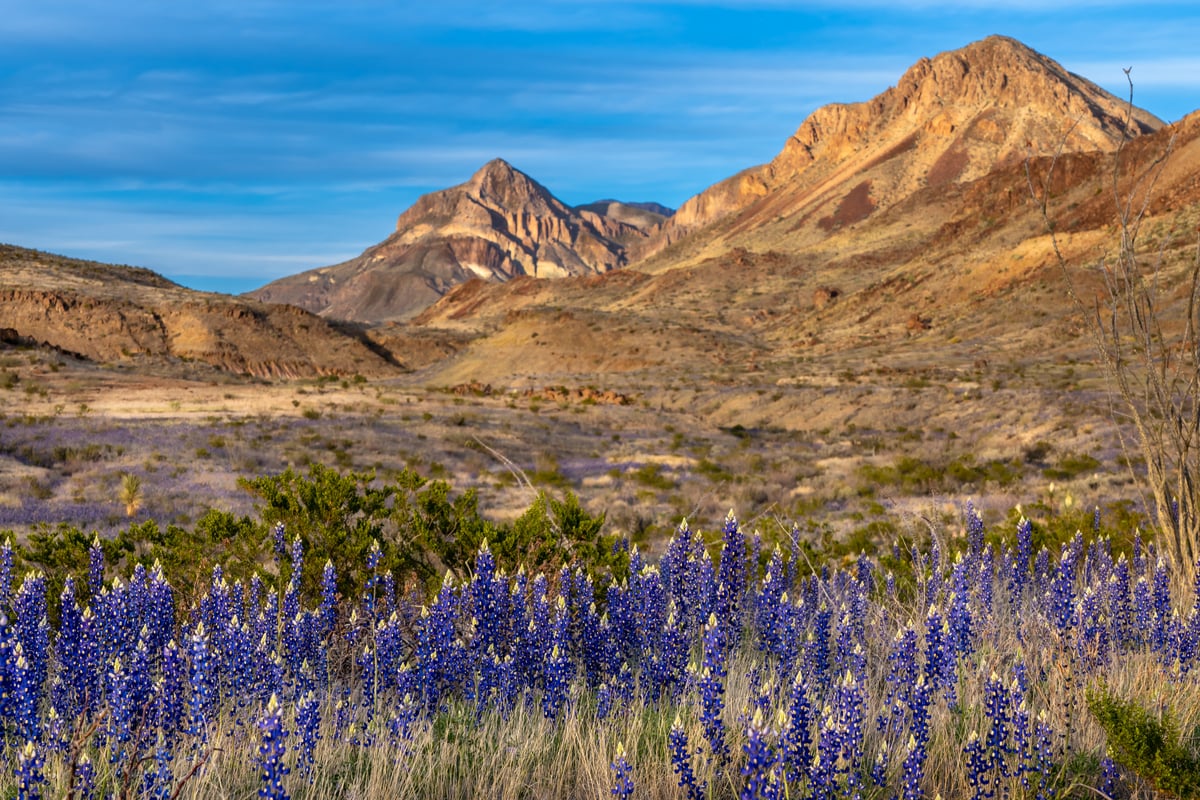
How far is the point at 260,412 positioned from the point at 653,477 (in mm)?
19264

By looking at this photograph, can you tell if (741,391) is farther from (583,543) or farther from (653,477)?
(583,543)

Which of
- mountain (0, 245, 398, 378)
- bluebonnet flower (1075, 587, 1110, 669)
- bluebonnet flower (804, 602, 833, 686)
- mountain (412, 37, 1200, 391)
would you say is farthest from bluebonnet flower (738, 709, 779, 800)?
mountain (0, 245, 398, 378)

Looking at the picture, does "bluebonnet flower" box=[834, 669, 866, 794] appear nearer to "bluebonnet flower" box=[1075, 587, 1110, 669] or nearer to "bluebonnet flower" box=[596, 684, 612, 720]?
"bluebonnet flower" box=[596, 684, 612, 720]

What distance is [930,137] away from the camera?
144 metres

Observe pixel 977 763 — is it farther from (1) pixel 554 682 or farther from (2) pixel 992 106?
(2) pixel 992 106

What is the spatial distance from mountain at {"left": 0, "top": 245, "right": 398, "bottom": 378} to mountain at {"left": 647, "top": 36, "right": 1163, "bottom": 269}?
77841 mm

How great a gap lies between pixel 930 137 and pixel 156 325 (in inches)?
4709

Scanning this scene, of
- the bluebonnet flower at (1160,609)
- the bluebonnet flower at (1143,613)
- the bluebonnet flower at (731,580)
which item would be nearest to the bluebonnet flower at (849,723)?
the bluebonnet flower at (731,580)

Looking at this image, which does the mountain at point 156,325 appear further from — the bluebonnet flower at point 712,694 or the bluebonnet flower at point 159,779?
the bluebonnet flower at point 712,694

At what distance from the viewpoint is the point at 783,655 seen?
205 inches

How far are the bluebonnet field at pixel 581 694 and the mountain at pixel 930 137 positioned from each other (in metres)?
127

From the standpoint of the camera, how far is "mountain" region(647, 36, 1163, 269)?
130875 millimetres

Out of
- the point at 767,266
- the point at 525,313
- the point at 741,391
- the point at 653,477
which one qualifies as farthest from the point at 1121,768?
the point at 767,266

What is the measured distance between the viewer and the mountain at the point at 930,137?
131m
